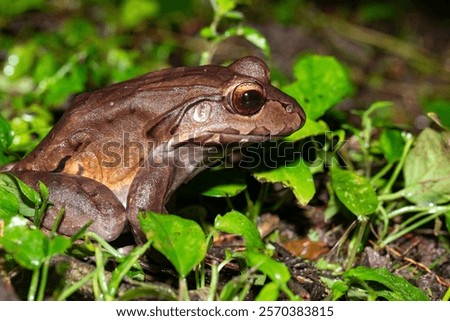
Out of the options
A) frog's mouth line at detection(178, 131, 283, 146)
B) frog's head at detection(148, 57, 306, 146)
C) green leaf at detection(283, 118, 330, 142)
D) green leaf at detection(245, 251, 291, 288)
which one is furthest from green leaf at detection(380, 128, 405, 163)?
green leaf at detection(245, 251, 291, 288)

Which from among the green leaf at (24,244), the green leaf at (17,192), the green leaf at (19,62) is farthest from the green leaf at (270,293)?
the green leaf at (19,62)

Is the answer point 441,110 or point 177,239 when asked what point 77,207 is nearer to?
point 177,239

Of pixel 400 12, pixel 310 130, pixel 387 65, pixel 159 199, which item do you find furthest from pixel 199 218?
pixel 400 12

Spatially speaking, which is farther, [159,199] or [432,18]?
[432,18]

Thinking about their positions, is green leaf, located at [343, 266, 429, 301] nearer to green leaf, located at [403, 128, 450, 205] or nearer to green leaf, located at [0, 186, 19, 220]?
green leaf, located at [403, 128, 450, 205]

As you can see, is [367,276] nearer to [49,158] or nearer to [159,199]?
[159,199]

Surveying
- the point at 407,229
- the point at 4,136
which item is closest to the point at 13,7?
the point at 4,136

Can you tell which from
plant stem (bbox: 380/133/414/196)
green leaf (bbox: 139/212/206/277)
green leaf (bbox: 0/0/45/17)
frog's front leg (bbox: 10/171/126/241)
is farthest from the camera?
green leaf (bbox: 0/0/45/17)
